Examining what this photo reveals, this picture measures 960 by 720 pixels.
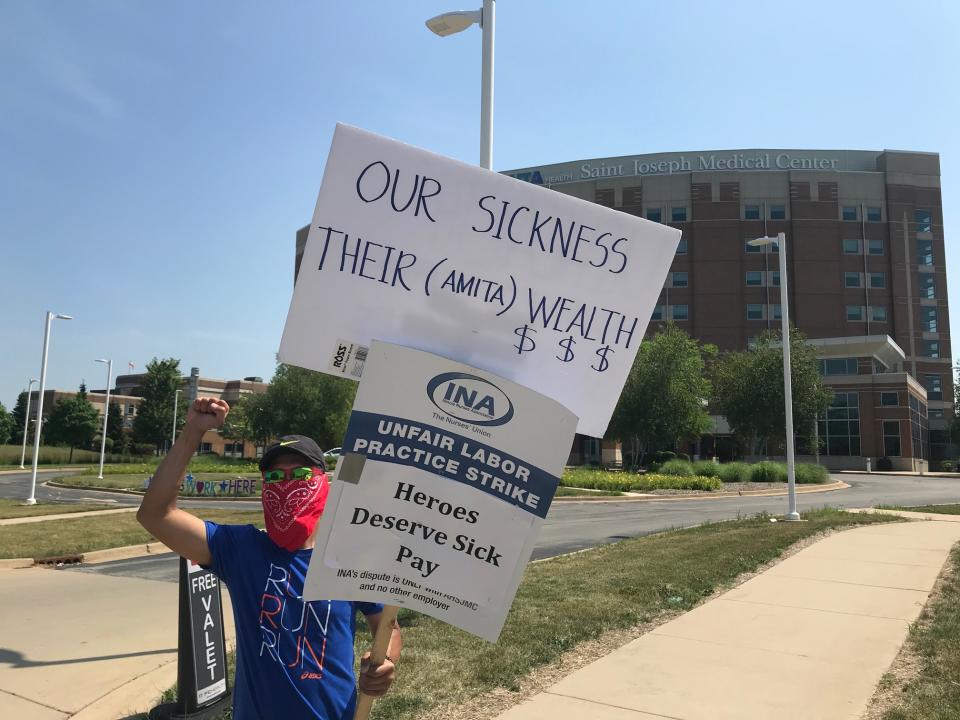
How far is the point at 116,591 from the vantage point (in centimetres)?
952

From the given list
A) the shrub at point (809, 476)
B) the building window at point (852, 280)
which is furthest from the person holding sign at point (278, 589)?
the building window at point (852, 280)

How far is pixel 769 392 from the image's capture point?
1679 inches

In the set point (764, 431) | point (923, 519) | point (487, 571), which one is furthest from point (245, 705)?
point (764, 431)

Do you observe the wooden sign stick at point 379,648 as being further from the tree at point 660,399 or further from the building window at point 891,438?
the building window at point 891,438

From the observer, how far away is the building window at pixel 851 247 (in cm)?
7281

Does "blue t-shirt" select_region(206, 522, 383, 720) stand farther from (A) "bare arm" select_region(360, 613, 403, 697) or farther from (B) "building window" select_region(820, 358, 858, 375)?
(B) "building window" select_region(820, 358, 858, 375)

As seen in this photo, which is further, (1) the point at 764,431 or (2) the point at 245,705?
(1) the point at 764,431

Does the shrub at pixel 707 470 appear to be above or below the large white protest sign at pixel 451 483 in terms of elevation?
below

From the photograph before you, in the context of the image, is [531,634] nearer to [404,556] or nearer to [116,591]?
[404,556]

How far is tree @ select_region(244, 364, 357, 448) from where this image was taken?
51.5m

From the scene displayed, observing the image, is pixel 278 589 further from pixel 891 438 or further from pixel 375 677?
pixel 891 438

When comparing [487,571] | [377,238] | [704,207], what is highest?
[704,207]

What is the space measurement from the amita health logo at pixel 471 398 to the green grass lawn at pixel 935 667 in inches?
156

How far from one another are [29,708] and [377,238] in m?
4.86
